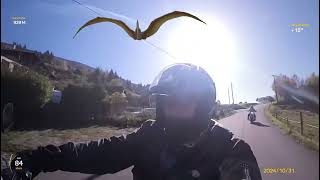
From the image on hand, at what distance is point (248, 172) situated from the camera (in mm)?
850

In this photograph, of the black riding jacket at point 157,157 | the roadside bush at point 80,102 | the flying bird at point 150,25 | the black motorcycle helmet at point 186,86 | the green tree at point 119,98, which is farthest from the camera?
the green tree at point 119,98

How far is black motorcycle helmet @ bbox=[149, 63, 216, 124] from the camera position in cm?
108

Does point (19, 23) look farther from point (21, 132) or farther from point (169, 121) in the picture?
point (169, 121)

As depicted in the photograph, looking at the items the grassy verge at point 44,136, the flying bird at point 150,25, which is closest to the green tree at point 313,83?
the grassy verge at point 44,136

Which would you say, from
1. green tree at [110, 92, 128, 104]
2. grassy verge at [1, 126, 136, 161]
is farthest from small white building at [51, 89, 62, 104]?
A: green tree at [110, 92, 128, 104]

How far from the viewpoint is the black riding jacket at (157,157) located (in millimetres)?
889

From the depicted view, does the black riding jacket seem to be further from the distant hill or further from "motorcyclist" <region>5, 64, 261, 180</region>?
the distant hill

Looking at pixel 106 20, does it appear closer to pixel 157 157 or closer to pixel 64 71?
pixel 157 157

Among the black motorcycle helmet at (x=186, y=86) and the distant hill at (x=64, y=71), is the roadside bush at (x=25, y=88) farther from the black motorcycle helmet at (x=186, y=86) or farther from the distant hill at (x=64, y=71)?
the black motorcycle helmet at (x=186, y=86)

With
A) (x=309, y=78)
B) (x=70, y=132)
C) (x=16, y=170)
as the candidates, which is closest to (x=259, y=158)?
(x=309, y=78)

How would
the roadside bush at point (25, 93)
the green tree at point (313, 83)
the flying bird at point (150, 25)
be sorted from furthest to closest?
the roadside bush at point (25, 93) → the green tree at point (313, 83) → the flying bird at point (150, 25)
